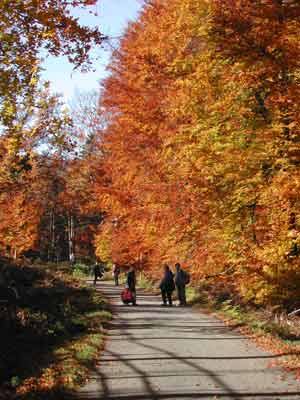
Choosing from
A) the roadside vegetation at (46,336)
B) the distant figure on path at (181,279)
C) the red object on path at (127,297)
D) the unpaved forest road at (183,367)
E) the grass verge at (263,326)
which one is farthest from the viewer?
the red object on path at (127,297)

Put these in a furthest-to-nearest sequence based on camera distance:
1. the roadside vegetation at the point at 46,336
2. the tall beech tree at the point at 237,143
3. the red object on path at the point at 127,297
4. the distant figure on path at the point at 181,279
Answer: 1. the red object on path at the point at 127,297
2. the distant figure on path at the point at 181,279
3. the tall beech tree at the point at 237,143
4. the roadside vegetation at the point at 46,336

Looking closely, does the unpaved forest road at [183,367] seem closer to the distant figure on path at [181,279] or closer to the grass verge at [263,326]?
the grass verge at [263,326]

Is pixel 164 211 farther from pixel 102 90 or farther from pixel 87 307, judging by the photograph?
pixel 102 90

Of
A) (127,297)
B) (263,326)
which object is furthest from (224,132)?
(127,297)

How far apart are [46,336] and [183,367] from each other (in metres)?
4.66

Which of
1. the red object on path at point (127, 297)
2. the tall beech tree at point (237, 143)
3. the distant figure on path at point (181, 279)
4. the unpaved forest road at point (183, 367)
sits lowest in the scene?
the unpaved forest road at point (183, 367)

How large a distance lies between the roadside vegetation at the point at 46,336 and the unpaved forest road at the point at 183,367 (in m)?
0.42

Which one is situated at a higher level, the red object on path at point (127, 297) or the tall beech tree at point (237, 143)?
the tall beech tree at point (237, 143)

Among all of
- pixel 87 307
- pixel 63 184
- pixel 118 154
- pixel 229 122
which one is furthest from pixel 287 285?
pixel 63 184

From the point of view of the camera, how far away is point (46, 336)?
12.4 m

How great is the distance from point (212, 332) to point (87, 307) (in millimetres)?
5447

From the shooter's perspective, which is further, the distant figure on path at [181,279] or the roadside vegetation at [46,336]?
the distant figure on path at [181,279]

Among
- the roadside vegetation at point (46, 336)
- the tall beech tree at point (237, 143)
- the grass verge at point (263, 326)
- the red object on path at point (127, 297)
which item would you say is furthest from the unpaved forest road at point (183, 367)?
the red object on path at point (127, 297)

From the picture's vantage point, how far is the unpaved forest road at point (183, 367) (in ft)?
24.2
